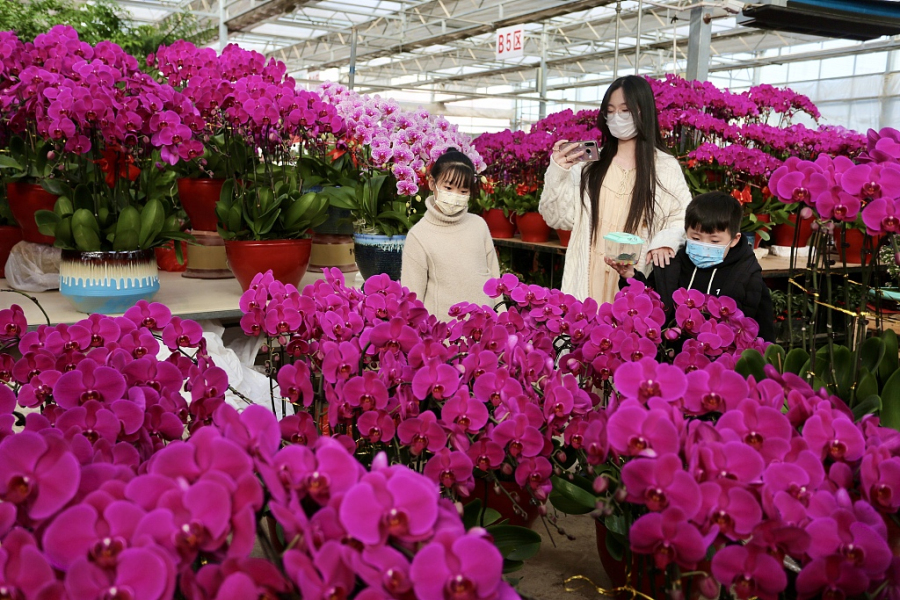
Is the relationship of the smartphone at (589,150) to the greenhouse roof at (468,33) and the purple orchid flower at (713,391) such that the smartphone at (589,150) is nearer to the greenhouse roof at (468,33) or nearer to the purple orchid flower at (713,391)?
the purple orchid flower at (713,391)

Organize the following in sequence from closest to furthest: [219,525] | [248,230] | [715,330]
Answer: [219,525] → [715,330] → [248,230]

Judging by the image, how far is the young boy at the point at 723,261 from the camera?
5.64ft

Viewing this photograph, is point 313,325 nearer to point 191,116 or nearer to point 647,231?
point 191,116

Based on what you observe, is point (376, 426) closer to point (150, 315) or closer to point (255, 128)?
point (150, 315)

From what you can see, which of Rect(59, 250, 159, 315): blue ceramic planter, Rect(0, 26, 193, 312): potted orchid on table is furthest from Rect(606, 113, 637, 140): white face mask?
Rect(59, 250, 159, 315): blue ceramic planter

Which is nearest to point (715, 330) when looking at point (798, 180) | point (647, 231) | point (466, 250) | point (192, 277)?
point (798, 180)

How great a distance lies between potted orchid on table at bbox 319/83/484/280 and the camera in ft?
7.12

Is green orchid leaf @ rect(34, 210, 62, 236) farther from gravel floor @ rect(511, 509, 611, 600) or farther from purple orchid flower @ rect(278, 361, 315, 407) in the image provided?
gravel floor @ rect(511, 509, 611, 600)

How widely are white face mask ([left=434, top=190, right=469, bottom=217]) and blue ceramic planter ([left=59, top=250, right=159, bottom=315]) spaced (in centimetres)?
75

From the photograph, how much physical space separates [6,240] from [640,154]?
189cm

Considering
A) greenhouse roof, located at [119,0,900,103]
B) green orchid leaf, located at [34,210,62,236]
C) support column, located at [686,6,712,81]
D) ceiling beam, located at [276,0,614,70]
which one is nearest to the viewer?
green orchid leaf, located at [34,210,62,236]

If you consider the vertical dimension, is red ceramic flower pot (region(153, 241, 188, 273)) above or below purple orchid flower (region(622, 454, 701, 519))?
below

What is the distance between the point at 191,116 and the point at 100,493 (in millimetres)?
1466

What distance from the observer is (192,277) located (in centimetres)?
230
